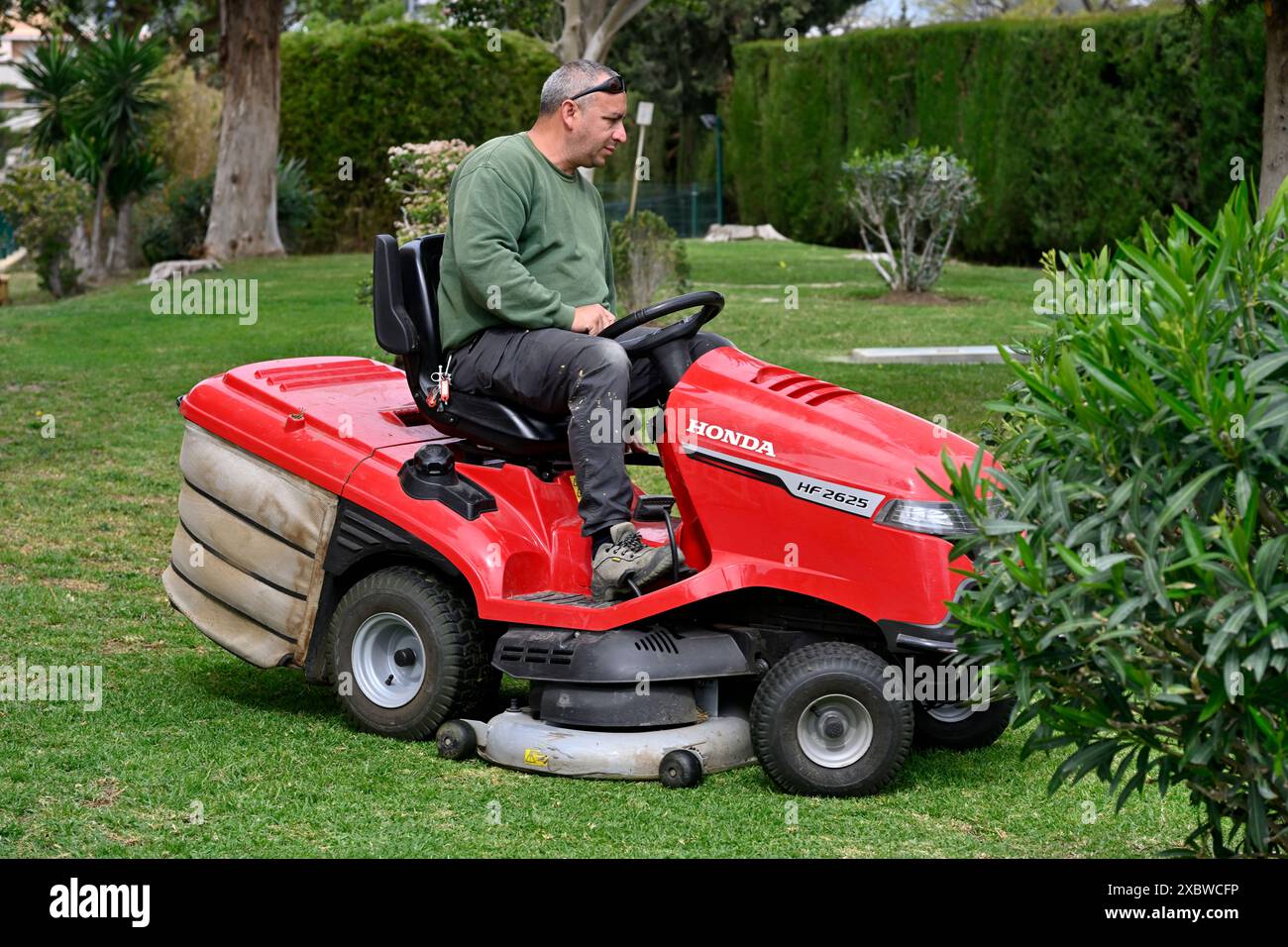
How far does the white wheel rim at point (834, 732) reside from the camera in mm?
4598

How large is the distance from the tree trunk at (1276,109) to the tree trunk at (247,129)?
51.7 ft

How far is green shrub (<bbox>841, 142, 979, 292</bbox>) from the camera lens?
17203 mm

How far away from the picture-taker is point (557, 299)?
5.06 m

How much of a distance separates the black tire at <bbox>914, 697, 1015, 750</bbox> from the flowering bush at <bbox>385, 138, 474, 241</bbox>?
9.12 metres

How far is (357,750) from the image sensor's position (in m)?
5.06

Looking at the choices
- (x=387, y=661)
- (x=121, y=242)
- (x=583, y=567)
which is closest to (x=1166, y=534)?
(x=583, y=567)

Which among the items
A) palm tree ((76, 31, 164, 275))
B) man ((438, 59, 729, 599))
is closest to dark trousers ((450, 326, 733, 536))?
man ((438, 59, 729, 599))

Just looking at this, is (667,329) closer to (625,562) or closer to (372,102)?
(625,562)

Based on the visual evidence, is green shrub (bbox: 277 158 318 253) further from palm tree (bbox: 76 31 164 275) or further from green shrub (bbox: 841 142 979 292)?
green shrub (bbox: 841 142 979 292)

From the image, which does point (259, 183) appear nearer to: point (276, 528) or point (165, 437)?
point (165, 437)

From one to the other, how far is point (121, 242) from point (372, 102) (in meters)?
4.81

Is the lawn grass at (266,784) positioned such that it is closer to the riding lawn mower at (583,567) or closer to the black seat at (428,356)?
the riding lawn mower at (583,567)

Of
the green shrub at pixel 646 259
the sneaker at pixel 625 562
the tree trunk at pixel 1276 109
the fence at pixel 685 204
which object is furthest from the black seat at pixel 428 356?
the fence at pixel 685 204

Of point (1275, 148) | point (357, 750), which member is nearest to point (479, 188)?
point (357, 750)
